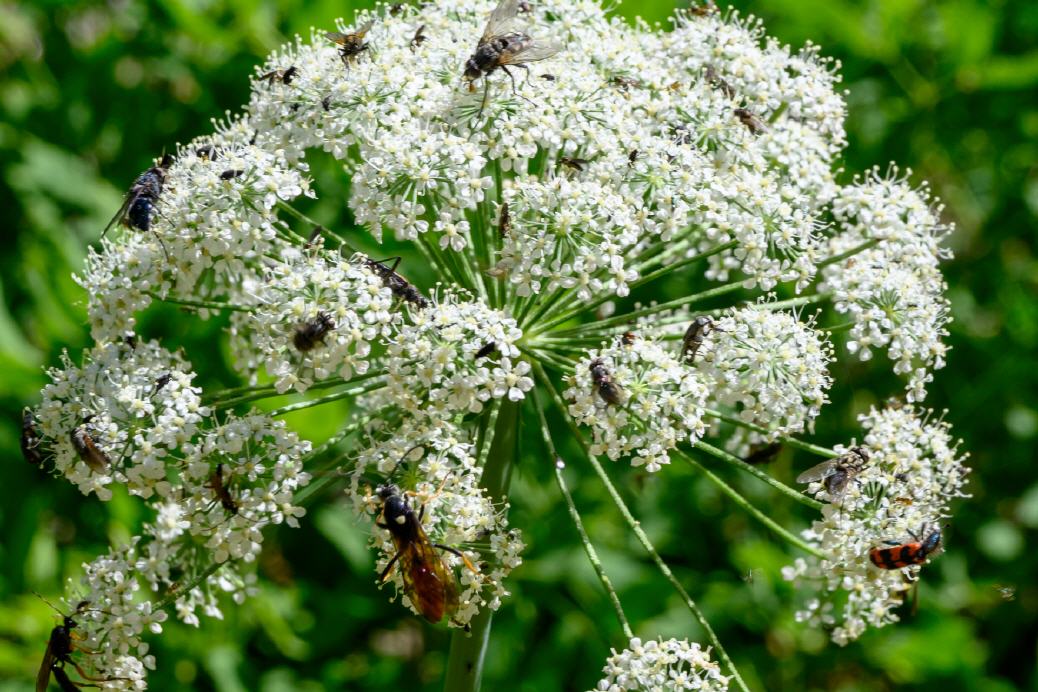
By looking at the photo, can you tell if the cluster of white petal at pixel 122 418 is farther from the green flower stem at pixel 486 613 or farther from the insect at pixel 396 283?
the green flower stem at pixel 486 613

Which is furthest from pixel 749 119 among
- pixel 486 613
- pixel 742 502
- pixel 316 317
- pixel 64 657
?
pixel 64 657

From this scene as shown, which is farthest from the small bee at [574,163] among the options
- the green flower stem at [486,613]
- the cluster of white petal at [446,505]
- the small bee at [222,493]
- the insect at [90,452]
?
the insect at [90,452]

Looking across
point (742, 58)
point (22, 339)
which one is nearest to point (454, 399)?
point (742, 58)

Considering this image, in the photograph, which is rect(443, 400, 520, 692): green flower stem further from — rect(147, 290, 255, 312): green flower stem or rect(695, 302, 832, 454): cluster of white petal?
rect(147, 290, 255, 312): green flower stem

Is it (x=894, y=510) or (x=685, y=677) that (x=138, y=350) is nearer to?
(x=685, y=677)

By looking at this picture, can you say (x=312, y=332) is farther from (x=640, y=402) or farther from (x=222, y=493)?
(x=640, y=402)

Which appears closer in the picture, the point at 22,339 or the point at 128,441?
the point at 128,441

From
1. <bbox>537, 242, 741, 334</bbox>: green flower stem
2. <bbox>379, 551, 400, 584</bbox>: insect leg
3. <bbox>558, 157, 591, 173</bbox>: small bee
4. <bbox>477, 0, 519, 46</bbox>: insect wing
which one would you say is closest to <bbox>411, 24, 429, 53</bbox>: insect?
<bbox>477, 0, 519, 46</bbox>: insect wing
